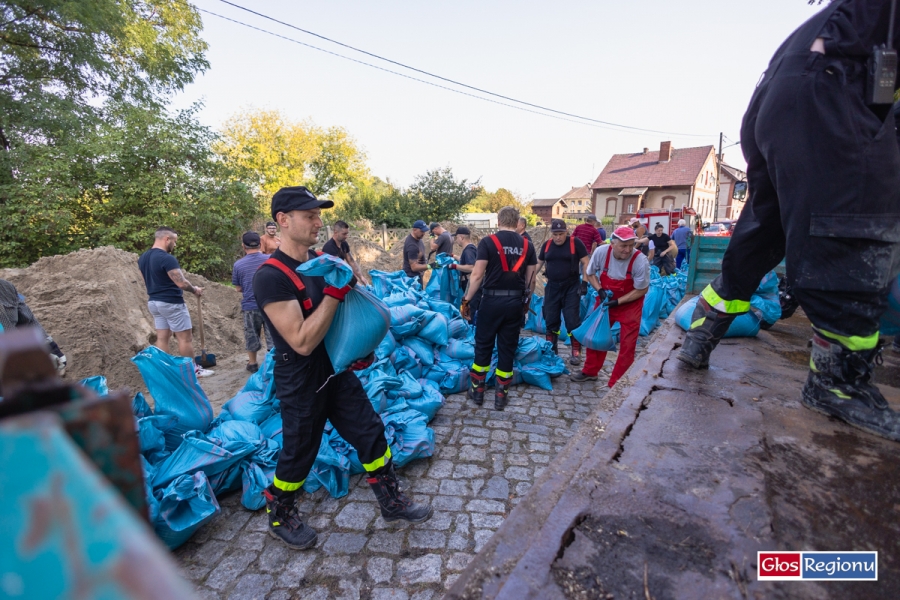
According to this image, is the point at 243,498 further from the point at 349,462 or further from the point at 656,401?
the point at 656,401

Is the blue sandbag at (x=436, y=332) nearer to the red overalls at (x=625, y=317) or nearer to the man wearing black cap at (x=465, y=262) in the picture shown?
the man wearing black cap at (x=465, y=262)

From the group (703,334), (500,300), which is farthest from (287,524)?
(500,300)

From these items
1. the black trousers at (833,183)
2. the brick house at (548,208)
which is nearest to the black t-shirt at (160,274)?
the black trousers at (833,183)

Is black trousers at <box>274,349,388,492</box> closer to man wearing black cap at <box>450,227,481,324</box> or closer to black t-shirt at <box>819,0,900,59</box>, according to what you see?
black t-shirt at <box>819,0,900,59</box>

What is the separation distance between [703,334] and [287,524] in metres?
2.62

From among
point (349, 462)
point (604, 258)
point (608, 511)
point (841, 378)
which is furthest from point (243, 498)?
point (604, 258)

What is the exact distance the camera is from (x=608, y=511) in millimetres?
1316

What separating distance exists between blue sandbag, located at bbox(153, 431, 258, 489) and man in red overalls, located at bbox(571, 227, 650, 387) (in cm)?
364

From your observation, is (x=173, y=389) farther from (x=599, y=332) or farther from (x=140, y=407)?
(x=599, y=332)

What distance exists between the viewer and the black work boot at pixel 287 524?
8.07ft

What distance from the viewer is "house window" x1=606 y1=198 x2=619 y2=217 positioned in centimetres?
3862

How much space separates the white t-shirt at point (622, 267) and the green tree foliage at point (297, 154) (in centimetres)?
2958

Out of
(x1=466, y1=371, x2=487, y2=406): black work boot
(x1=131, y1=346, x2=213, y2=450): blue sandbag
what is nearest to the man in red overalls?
(x1=466, y1=371, x2=487, y2=406): black work boot

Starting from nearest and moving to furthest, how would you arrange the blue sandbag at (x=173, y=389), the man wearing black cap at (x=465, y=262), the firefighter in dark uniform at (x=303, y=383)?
1. the firefighter in dark uniform at (x=303, y=383)
2. the blue sandbag at (x=173, y=389)
3. the man wearing black cap at (x=465, y=262)
